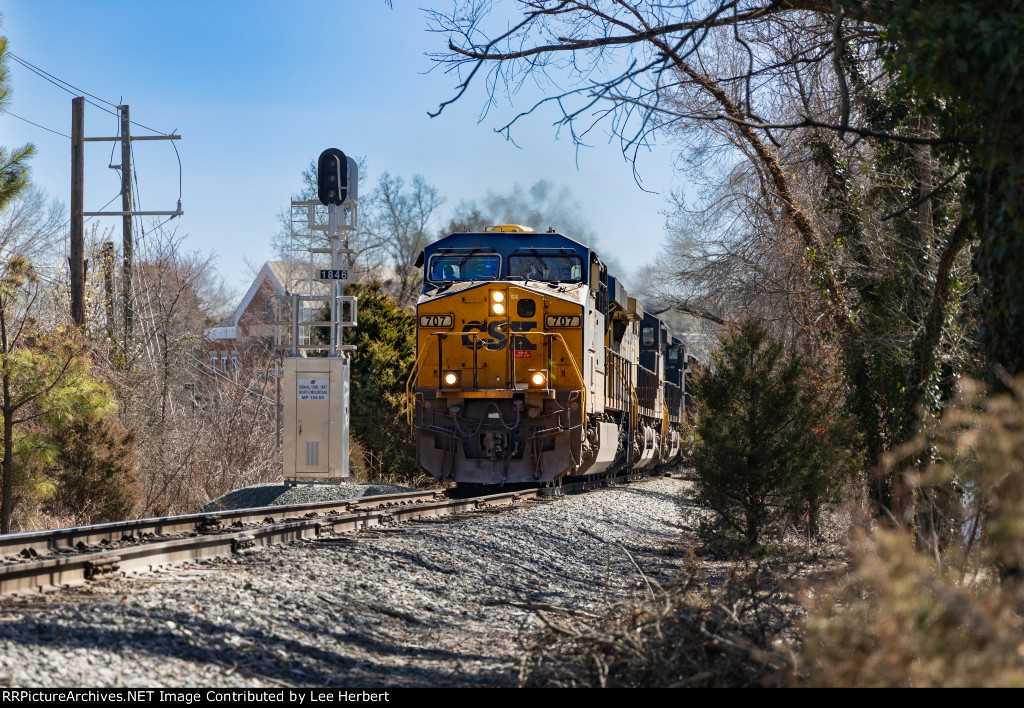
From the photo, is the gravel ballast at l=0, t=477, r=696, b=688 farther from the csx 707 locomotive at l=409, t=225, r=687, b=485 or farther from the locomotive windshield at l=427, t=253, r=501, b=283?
the locomotive windshield at l=427, t=253, r=501, b=283

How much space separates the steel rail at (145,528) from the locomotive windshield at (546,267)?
13.5 feet

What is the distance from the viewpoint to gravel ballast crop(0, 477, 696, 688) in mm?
4297

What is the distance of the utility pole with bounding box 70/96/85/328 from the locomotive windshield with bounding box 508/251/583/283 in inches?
327

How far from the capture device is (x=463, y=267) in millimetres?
14578

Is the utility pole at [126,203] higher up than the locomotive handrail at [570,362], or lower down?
higher up

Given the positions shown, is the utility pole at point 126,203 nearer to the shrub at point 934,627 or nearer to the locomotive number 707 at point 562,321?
the locomotive number 707 at point 562,321

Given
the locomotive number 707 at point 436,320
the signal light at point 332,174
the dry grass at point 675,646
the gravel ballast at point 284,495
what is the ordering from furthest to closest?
the signal light at point 332,174 → the locomotive number 707 at point 436,320 → the gravel ballast at point 284,495 → the dry grass at point 675,646

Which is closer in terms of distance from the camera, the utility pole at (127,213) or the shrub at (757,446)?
the shrub at (757,446)

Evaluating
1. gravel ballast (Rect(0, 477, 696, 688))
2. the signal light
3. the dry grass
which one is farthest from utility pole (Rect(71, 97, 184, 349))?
the dry grass

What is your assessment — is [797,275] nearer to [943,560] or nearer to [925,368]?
[925,368]

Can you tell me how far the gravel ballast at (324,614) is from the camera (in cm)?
430

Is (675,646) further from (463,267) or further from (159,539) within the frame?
(463,267)

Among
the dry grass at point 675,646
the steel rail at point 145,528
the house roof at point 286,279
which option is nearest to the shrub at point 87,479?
the steel rail at point 145,528
